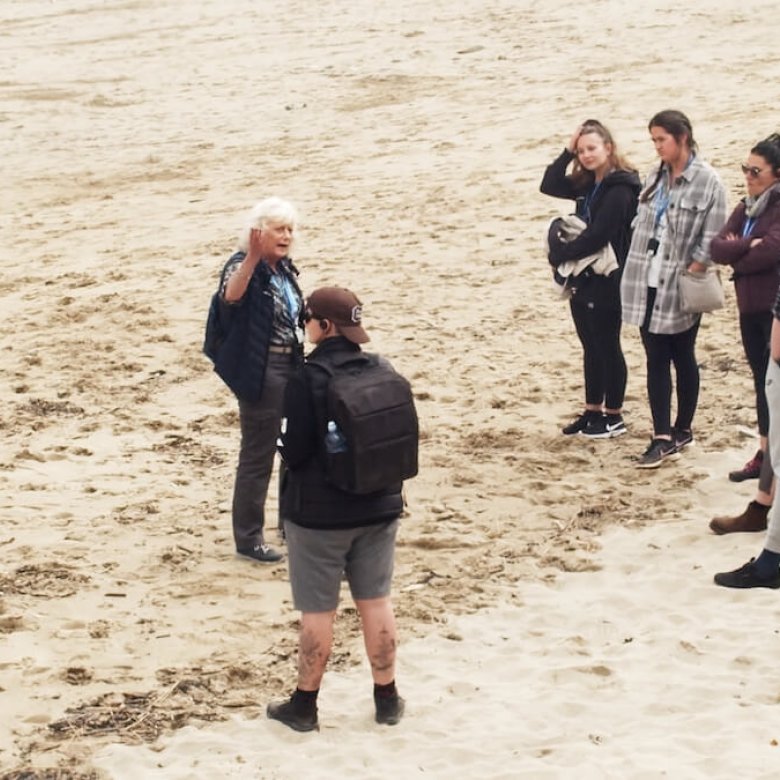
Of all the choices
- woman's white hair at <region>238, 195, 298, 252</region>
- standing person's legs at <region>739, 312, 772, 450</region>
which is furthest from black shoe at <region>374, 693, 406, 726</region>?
standing person's legs at <region>739, 312, 772, 450</region>

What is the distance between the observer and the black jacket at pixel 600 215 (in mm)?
8906

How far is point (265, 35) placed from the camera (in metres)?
23.1

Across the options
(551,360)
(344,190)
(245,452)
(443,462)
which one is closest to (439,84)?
(344,190)

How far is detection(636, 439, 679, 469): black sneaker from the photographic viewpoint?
8.99 m

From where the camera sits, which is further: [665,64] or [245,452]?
[665,64]

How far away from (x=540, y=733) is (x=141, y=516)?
3129 mm

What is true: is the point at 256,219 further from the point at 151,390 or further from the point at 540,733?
the point at 151,390

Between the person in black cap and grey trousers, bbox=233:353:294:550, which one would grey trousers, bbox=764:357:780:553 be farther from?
grey trousers, bbox=233:353:294:550

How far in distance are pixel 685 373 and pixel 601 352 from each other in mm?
601

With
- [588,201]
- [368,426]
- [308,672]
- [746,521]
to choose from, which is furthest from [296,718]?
[588,201]

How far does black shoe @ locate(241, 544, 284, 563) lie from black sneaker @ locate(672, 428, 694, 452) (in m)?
2.42

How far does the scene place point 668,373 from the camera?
29.1 ft

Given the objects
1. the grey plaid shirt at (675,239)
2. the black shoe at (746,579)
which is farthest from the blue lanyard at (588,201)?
the black shoe at (746,579)

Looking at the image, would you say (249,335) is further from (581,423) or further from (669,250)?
(581,423)
